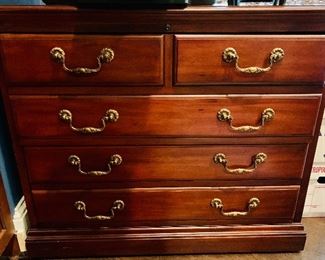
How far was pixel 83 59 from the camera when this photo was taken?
92 cm

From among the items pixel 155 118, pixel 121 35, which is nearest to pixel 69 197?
pixel 155 118

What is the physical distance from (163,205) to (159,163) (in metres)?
0.17

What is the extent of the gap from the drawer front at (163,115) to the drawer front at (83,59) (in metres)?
0.06

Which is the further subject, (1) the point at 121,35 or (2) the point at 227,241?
(2) the point at 227,241

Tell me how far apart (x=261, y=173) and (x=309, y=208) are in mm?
453

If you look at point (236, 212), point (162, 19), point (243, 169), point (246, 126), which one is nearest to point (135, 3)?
point (162, 19)

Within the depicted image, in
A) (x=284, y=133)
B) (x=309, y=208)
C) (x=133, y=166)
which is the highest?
(x=284, y=133)

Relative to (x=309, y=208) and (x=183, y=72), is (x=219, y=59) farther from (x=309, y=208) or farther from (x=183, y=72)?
(x=309, y=208)

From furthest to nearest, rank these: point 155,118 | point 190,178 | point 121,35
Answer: point 190,178
point 155,118
point 121,35

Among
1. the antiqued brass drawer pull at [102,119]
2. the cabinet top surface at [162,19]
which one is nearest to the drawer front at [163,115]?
the antiqued brass drawer pull at [102,119]

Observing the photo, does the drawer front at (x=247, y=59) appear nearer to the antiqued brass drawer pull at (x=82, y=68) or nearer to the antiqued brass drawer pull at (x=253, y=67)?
the antiqued brass drawer pull at (x=253, y=67)

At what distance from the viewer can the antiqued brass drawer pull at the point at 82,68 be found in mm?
904

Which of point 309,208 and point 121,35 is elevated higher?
point 121,35

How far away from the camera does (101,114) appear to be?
995 millimetres
